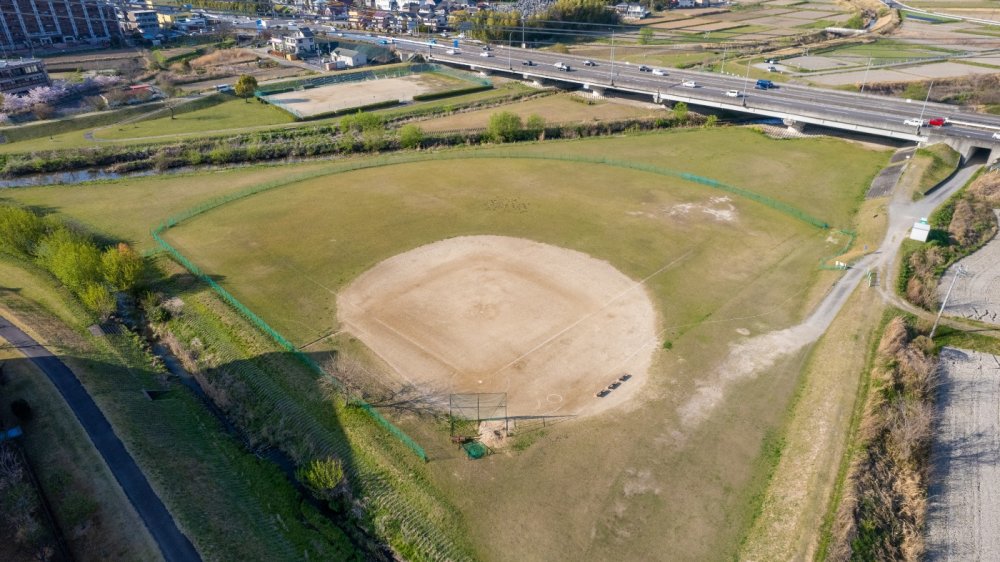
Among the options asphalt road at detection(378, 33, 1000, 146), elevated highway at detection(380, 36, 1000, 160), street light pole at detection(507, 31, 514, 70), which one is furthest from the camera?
street light pole at detection(507, 31, 514, 70)

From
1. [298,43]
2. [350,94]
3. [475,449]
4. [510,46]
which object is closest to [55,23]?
[298,43]

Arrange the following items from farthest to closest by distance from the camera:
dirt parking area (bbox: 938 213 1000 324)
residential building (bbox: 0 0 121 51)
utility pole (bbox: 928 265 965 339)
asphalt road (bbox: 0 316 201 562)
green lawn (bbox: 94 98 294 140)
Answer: residential building (bbox: 0 0 121 51) → green lawn (bbox: 94 98 294 140) → dirt parking area (bbox: 938 213 1000 324) → utility pole (bbox: 928 265 965 339) → asphalt road (bbox: 0 316 201 562)

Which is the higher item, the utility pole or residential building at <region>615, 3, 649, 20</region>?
residential building at <region>615, 3, 649, 20</region>

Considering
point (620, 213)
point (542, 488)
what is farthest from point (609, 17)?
point (542, 488)

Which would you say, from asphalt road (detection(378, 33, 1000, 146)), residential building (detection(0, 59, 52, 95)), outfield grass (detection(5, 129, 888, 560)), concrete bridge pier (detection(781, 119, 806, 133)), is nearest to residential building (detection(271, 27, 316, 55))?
asphalt road (detection(378, 33, 1000, 146))

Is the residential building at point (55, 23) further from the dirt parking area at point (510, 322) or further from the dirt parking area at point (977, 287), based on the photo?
the dirt parking area at point (977, 287)

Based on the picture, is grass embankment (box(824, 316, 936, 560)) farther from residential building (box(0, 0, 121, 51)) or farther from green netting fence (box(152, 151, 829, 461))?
residential building (box(0, 0, 121, 51))

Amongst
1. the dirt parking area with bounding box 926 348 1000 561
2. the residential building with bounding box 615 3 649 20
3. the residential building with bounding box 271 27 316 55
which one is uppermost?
the residential building with bounding box 615 3 649 20
